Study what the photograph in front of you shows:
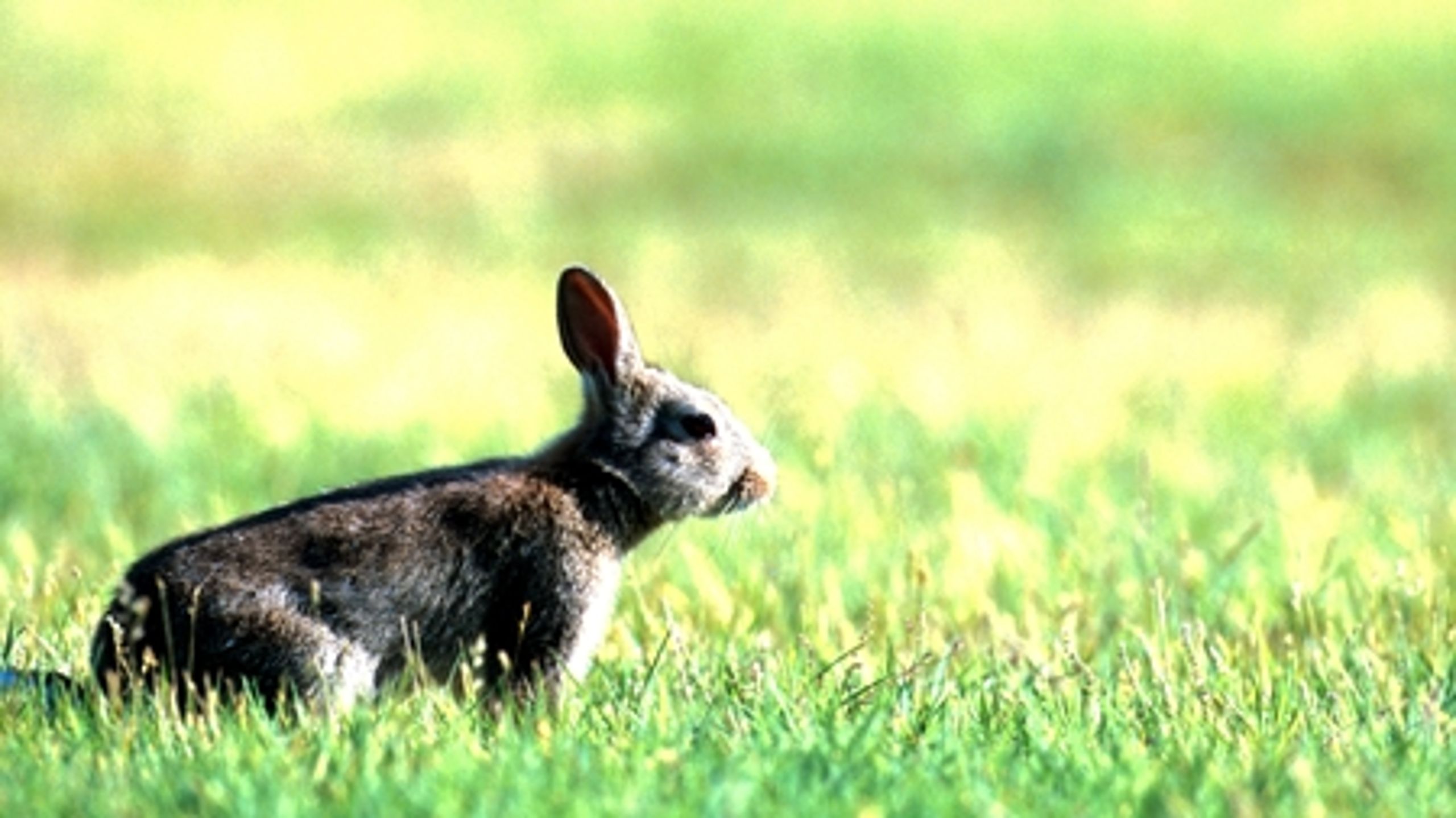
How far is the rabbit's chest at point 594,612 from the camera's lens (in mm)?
6102

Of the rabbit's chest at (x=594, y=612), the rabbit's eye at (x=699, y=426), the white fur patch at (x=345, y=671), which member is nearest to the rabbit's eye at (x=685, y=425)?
the rabbit's eye at (x=699, y=426)

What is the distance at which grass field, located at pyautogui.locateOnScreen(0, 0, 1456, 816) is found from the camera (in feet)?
17.0

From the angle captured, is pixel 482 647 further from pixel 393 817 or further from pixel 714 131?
pixel 714 131

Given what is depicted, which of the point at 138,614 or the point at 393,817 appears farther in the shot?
the point at 138,614

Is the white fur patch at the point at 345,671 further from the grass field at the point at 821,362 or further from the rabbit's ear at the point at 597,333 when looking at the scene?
the rabbit's ear at the point at 597,333

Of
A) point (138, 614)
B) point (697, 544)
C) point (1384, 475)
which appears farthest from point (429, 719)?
point (1384, 475)

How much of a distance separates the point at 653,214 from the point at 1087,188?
3898mm

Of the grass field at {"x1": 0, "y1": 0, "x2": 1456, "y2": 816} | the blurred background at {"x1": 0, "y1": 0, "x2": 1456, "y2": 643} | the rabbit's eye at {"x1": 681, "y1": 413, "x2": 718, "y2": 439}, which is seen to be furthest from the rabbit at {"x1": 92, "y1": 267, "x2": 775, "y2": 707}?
the blurred background at {"x1": 0, "y1": 0, "x2": 1456, "y2": 643}

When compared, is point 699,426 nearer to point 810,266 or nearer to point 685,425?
point 685,425

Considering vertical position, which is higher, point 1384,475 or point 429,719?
point 429,719

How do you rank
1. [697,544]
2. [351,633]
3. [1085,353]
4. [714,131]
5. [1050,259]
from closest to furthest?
[351,633]
[697,544]
[1085,353]
[1050,259]
[714,131]

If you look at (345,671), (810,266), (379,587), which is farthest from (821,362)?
(345,671)

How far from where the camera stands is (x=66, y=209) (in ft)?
68.0

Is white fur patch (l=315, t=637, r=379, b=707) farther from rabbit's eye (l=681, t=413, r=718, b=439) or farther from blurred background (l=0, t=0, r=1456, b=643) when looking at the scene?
blurred background (l=0, t=0, r=1456, b=643)
